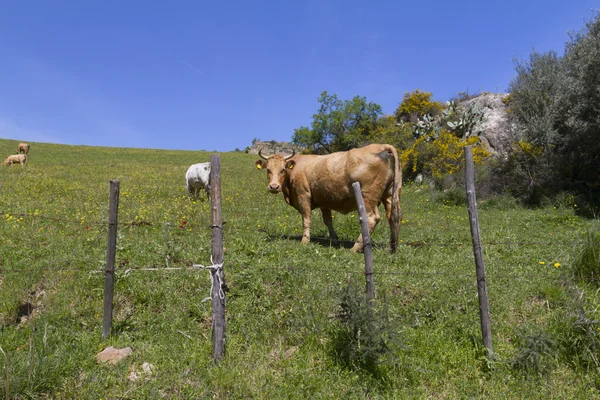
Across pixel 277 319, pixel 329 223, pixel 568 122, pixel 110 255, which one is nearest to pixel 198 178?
pixel 329 223

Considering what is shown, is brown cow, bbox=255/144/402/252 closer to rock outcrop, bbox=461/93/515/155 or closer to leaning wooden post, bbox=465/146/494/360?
leaning wooden post, bbox=465/146/494/360

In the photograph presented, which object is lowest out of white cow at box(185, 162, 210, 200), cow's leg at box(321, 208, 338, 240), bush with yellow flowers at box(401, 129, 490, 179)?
cow's leg at box(321, 208, 338, 240)

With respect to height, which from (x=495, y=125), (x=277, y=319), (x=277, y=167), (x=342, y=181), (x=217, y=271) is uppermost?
(x=495, y=125)

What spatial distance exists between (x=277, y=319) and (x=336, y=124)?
43767 millimetres

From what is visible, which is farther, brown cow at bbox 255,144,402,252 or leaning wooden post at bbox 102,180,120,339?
brown cow at bbox 255,144,402,252

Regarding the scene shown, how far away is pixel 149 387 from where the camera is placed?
4293 millimetres

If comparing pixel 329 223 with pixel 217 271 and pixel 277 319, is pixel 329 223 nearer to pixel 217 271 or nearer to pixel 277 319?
pixel 277 319

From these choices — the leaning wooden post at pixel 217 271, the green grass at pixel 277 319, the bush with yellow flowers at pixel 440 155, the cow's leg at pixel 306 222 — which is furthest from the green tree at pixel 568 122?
the leaning wooden post at pixel 217 271

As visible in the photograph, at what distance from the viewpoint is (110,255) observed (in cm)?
496

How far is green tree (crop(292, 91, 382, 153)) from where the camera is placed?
156 ft

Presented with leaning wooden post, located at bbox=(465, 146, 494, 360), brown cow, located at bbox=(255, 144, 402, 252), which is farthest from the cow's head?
leaning wooden post, located at bbox=(465, 146, 494, 360)

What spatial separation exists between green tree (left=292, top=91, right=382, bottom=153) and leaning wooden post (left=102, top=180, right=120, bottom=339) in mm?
43061

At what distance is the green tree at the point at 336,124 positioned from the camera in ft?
156

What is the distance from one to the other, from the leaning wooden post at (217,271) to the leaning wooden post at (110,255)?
1232mm
